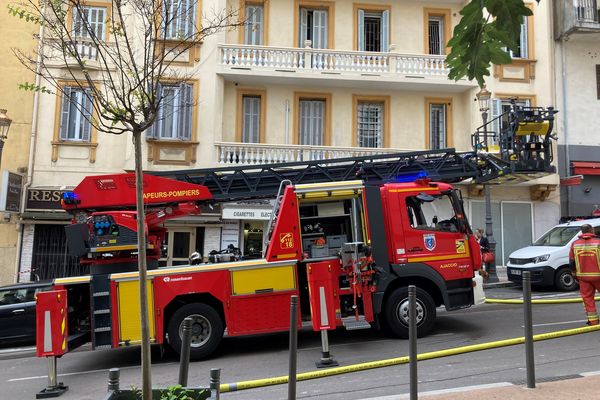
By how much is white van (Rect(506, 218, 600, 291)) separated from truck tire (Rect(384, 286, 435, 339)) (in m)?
6.55

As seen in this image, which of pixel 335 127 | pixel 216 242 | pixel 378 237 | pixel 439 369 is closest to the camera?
pixel 439 369

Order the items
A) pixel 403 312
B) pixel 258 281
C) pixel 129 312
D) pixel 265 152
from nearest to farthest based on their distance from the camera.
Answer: pixel 129 312 < pixel 258 281 < pixel 403 312 < pixel 265 152

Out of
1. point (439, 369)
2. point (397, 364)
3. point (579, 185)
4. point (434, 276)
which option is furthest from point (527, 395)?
point (579, 185)

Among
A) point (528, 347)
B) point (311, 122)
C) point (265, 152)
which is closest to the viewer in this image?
point (528, 347)

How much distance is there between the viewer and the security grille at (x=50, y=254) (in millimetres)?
16422

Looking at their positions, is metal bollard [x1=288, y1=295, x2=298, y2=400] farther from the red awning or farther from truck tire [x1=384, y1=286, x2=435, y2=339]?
the red awning

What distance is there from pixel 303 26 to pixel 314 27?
1.37 feet

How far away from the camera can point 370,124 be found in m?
18.6

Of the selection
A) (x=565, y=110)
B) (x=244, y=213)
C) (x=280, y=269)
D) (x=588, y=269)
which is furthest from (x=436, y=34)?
(x=280, y=269)

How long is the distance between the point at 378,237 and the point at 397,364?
7.29 feet

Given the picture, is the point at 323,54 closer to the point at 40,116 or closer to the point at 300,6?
the point at 300,6

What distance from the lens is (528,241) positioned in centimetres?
1858

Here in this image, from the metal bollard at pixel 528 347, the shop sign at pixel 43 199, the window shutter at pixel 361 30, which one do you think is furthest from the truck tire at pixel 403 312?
the window shutter at pixel 361 30

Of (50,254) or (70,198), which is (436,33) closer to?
(70,198)
